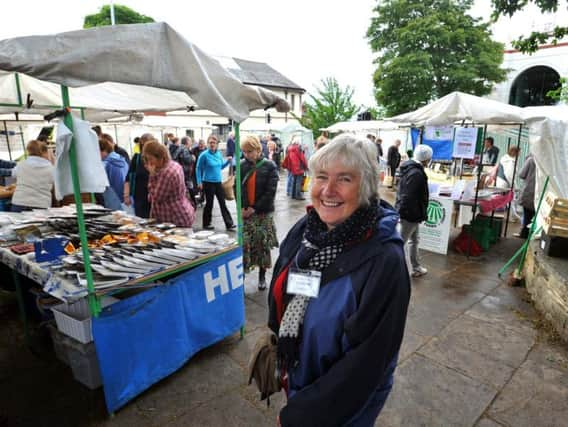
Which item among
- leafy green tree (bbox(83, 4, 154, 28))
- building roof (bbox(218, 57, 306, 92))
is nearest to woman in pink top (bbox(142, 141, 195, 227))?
building roof (bbox(218, 57, 306, 92))

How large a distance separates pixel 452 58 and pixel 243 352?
23.4 metres

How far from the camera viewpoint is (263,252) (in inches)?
168

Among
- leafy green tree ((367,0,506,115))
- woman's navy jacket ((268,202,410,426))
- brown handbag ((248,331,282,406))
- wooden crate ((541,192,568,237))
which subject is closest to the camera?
woman's navy jacket ((268,202,410,426))

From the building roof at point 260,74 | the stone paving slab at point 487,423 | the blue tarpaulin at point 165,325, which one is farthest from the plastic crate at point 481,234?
the building roof at point 260,74

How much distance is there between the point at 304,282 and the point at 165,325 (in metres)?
1.75

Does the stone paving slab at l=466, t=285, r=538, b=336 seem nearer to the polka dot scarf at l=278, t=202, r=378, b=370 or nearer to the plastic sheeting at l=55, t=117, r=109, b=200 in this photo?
the polka dot scarf at l=278, t=202, r=378, b=370

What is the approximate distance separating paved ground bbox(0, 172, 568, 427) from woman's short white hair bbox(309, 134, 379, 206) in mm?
1883

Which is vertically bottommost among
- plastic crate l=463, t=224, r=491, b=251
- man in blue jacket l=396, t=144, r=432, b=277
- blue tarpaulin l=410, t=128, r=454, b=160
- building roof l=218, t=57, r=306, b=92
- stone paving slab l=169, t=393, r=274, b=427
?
stone paving slab l=169, t=393, r=274, b=427

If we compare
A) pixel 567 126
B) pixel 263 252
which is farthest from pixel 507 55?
pixel 263 252

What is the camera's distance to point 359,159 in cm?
137

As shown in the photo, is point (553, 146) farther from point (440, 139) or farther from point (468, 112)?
point (440, 139)

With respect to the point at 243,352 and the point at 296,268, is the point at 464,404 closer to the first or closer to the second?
the point at 243,352

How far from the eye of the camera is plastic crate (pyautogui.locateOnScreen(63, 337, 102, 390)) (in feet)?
8.44

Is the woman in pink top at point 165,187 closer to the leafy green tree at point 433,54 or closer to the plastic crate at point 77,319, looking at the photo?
the plastic crate at point 77,319
